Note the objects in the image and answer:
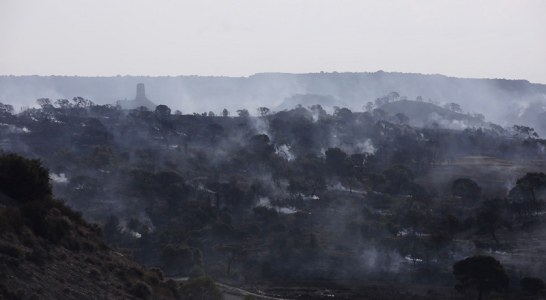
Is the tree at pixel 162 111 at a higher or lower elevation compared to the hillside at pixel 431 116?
lower

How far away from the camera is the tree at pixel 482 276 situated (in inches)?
1316

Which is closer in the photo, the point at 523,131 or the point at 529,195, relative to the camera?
the point at 529,195

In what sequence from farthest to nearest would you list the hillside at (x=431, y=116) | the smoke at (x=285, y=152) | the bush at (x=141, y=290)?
1. the hillside at (x=431, y=116)
2. the smoke at (x=285, y=152)
3. the bush at (x=141, y=290)

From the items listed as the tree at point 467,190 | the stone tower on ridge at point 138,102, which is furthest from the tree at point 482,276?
the stone tower on ridge at point 138,102

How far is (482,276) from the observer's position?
110 feet

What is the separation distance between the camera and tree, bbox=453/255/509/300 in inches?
1316

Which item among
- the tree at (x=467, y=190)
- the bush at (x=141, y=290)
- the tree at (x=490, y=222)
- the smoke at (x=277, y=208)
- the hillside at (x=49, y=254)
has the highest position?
the hillside at (x=49, y=254)

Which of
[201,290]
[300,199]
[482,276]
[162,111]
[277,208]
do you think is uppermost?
[162,111]

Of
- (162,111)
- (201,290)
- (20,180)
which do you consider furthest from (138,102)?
(20,180)

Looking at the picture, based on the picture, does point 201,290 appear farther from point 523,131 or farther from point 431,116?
point 431,116

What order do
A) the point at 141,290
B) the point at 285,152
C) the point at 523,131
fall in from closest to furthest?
the point at 141,290, the point at 285,152, the point at 523,131

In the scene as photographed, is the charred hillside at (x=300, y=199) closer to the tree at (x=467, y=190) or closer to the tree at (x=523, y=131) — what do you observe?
the tree at (x=467, y=190)

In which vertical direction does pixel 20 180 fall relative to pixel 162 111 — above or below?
above

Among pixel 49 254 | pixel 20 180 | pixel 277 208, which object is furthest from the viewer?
pixel 277 208
